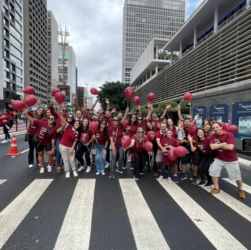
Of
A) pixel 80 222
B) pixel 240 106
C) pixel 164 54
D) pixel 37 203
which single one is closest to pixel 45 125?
pixel 37 203

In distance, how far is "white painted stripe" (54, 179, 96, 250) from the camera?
242cm

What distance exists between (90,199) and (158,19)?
418ft

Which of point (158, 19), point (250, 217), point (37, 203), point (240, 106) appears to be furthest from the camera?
point (158, 19)

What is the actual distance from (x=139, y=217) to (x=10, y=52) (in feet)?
188

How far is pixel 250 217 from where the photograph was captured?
319 cm

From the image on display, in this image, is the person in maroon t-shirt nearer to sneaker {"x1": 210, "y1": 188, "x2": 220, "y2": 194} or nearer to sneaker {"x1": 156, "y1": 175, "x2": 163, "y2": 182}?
sneaker {"x1": 210, "y1": 188, "x2": 220, "y2": 194}

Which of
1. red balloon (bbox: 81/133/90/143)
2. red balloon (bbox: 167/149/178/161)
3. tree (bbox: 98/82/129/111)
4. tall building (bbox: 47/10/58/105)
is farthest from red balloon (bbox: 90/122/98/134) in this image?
tall building (bbox: 47/10/58/105)

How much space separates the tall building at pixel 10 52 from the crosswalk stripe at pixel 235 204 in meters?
49.4

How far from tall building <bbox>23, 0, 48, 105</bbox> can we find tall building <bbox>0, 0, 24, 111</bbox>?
733cm

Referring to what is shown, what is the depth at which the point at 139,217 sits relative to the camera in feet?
10.2

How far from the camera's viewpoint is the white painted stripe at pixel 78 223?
242cm

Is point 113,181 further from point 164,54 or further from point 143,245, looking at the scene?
point 164,54

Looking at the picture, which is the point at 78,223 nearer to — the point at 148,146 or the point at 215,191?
the point at 148,146

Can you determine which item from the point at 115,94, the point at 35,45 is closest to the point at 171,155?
the point at 115,94
